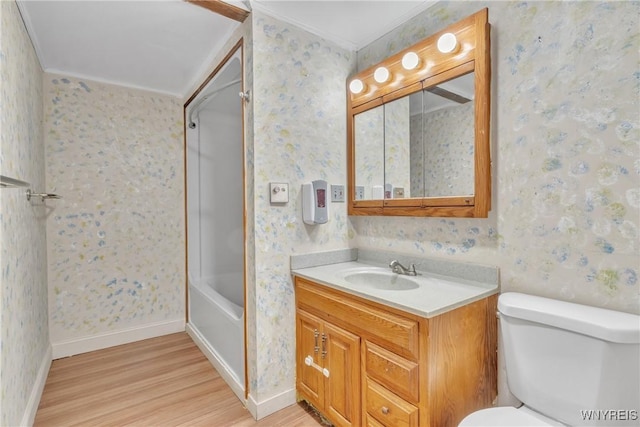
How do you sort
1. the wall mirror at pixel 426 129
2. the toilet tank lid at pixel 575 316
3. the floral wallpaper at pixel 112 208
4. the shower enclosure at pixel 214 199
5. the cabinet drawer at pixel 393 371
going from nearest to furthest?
1. the toilet tank lid at pixel 575 316
2. the cabinet drawer at pixel 393 371
3. the wall mirror at pixel 426 129
4. the floral wallpaper at pixel 112 208
5. the shower enclosure at pixel 214 199

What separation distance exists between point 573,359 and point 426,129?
3.79 feet

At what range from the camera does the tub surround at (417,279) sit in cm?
121

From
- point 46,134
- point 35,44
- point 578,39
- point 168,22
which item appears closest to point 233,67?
point 168,22

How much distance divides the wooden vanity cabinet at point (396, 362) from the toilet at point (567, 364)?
12cm

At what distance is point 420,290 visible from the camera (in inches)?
54.5

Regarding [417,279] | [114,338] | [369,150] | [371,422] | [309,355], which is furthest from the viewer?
[114,338]

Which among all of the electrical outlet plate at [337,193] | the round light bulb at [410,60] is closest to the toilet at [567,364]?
the electrical outlet plate at [337,193]

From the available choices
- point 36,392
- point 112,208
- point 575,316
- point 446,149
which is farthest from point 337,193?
point 36,392

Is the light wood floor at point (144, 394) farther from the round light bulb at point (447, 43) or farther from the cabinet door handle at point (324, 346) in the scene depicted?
the round light bulb at point (447, 43)

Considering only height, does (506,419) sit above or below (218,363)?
above

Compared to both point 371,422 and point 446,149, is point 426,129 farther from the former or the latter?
point 371,422

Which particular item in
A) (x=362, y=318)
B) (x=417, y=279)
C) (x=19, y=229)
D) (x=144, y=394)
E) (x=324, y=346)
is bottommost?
(x=144, y=394)

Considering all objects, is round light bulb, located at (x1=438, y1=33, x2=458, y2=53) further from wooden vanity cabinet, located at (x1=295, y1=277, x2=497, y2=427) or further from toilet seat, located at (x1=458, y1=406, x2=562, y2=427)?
toilet seat, located at (x1=458, y1=406, x2=562, y2=427)

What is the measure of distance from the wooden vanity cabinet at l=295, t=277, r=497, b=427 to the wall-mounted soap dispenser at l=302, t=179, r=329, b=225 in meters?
0.38
